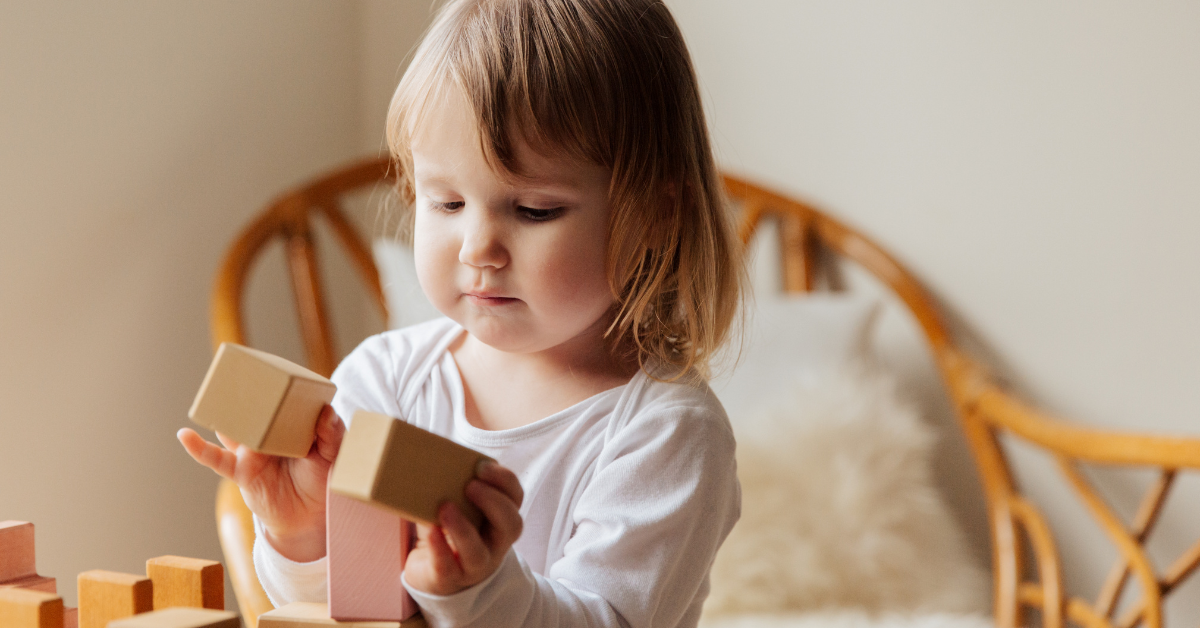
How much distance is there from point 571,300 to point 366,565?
21 centimetres

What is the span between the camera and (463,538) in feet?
1.30

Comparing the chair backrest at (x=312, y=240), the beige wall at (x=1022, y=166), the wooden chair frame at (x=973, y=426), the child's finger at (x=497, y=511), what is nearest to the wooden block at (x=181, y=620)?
the child's finger at (x=497, y=511)

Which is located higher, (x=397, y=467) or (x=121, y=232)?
(x=397, y=467)

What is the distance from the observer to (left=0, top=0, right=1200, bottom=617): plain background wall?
3.42ft

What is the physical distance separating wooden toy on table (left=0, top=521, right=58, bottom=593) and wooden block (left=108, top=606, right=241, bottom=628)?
0.12 m

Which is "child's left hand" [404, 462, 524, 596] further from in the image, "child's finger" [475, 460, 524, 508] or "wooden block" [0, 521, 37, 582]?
"wooden block" [0, 521, 37, 582]

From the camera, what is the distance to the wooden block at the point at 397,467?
36 centimetres

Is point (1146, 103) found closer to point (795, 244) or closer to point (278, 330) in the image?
point (795, 244)

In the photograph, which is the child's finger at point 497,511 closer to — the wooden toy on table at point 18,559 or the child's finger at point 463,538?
A: the child's finger at point 463,538

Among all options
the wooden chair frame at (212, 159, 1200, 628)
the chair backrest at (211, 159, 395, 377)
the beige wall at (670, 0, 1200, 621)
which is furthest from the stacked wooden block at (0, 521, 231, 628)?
the beige wall at (670, 0, 1200, 621)

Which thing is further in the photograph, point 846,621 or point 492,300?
point 846,621

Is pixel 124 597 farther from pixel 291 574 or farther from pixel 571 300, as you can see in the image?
pixel 571 300

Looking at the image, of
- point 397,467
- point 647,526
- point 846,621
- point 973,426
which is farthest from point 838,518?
point 397,467

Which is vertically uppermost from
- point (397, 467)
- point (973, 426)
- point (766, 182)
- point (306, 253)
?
point (397, 467)
